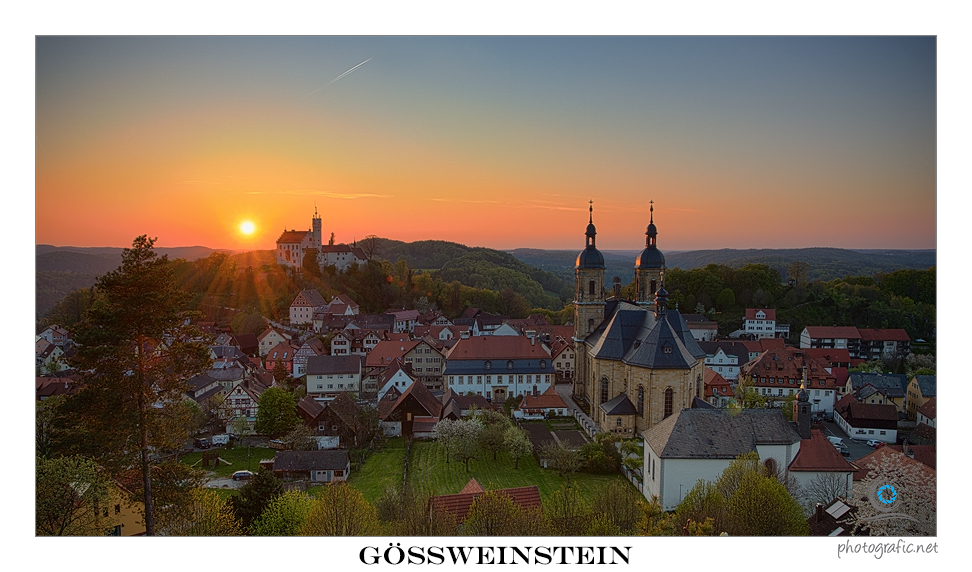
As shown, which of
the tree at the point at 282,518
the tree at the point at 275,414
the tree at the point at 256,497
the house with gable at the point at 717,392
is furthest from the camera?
the house with gable at the point at 717,392

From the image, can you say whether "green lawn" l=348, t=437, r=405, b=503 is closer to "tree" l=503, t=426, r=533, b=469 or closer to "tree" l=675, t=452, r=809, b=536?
"tree" l=503, t=426, r=533, b=469

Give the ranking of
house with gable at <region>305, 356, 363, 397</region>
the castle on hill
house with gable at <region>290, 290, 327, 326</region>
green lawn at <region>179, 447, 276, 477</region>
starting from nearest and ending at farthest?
1. green lawn at <region>179, 447, 276, 477</region>
2. house with gable at <region>305, 356, 363, 397</region>
3. house with gable at <region>290, 290, 327, 326</region>
4. the castle on hill

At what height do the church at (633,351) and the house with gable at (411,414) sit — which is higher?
the church at (633,351)

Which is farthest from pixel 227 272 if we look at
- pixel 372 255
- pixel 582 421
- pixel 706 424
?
pixel 706 424

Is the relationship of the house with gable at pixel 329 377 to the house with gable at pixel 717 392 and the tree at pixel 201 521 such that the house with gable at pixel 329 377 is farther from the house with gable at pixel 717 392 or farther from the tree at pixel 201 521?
the tree at pixel 201 521

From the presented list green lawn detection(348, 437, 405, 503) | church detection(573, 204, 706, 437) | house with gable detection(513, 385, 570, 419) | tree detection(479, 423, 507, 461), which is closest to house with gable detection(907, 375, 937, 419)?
church detection(573, 204, 706, 437)

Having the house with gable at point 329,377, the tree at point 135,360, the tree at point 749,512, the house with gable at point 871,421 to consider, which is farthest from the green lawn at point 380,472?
the house with gable at point 871,421

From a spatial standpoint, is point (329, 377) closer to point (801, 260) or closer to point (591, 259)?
point (591, 259)
